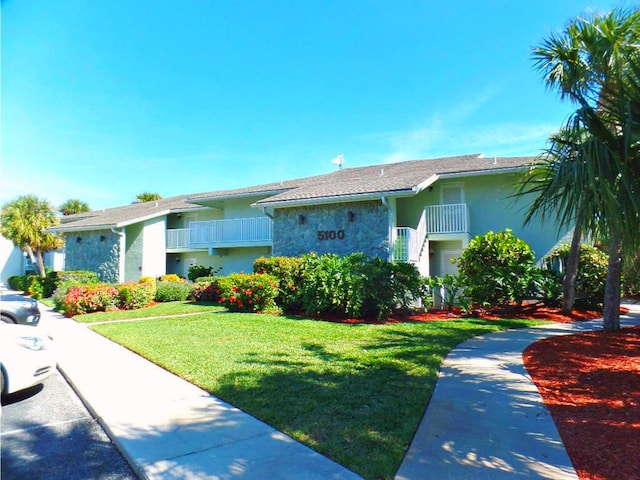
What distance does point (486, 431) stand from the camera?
12.6 feet

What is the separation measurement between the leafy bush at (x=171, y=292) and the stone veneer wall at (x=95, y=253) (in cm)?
587

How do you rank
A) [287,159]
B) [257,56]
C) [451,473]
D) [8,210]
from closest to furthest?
[451,473] → [257,56] → [287,159] → [8,210]

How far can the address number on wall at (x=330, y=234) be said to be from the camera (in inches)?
595

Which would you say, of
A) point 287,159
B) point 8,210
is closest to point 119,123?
point 287,159

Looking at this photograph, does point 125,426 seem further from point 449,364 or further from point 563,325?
point 563,325

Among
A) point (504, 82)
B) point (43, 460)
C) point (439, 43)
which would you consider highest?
point (439, 43)

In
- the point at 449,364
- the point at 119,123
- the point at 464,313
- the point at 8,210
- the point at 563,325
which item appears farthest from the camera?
the point at 8,210

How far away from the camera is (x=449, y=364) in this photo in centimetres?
637

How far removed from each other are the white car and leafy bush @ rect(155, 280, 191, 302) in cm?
1157

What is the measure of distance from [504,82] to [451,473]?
1274 centimetres

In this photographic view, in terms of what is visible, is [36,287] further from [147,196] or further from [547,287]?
[547,287]

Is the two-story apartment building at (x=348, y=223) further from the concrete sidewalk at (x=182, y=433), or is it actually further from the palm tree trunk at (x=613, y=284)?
the concrete sidewalk at (x=182, y=433)

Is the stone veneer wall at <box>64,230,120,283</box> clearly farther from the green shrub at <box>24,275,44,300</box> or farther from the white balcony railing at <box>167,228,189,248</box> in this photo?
the white balcony railing at <box>167,228,189,248</box>

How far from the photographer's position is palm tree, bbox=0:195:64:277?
2481cm
